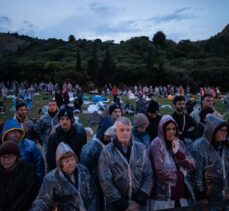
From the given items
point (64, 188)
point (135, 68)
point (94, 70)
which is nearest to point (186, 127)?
point (64, 188)

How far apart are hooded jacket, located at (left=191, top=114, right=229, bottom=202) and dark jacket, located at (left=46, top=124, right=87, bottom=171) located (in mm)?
1917

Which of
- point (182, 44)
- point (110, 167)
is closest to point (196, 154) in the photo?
point (110, 167)

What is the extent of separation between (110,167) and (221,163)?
1522mm

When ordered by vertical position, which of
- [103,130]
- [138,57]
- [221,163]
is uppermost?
[138,57]

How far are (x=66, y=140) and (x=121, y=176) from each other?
60.3 inches

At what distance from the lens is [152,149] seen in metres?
4.38

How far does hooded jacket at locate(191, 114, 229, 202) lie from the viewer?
14.1 feet

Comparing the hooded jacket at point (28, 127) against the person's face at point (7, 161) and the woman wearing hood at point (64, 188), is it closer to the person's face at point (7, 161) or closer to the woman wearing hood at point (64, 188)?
the person's face at point (7, 161)

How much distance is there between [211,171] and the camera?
430cm

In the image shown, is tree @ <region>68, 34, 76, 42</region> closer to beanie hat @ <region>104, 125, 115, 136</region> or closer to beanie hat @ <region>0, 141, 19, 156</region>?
beanie hat @ <region>104, 125, 115, 136</region>

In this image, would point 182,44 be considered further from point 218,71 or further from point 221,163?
point 221,163

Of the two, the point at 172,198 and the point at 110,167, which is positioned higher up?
the point at 110,167

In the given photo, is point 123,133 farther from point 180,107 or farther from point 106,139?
point 180,107

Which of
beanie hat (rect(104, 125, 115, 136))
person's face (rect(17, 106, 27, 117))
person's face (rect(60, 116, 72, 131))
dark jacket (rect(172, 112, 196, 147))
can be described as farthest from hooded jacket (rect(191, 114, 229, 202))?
person's face (rect(17, 106, 27, 117))
